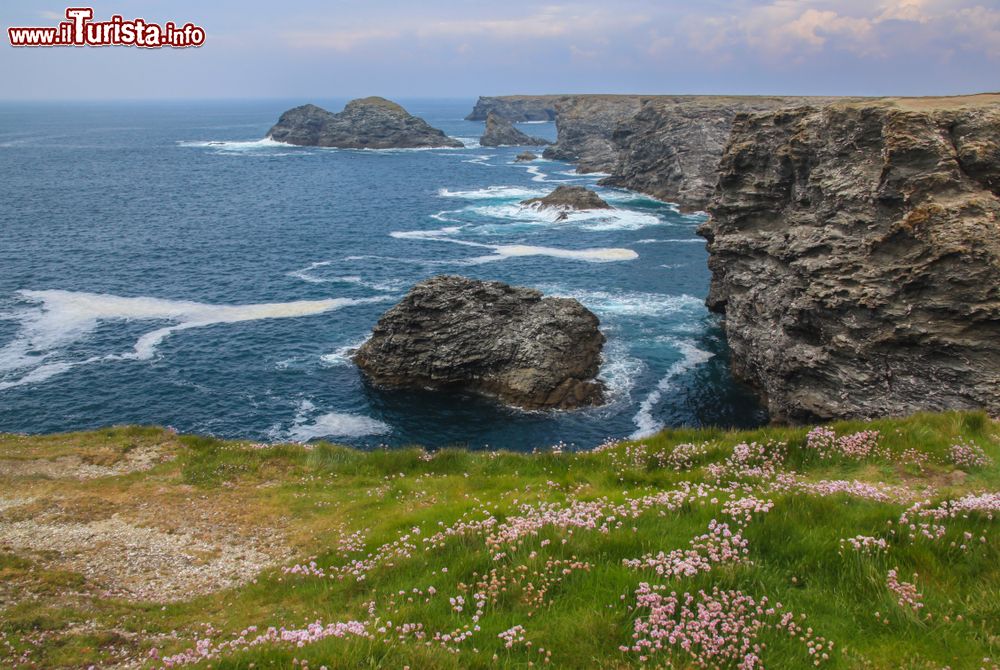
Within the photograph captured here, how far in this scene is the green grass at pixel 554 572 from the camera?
341 inches

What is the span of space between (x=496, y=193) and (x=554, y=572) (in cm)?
11342

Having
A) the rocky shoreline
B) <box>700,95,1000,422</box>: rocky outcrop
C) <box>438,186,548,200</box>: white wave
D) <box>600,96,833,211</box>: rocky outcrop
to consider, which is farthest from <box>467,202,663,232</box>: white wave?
<box>700,95,1000,422</box>: rocky outcrop

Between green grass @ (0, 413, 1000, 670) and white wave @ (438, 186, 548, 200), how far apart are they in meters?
97.3

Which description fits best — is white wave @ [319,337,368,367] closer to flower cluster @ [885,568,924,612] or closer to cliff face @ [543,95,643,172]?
flower cluster @ [885,568,924,612]

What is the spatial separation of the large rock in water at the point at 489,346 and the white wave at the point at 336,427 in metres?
5.22

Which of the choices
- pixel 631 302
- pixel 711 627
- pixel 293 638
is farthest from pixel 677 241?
pixel 293 638

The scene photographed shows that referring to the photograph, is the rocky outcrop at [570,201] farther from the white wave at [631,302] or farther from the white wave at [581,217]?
the white wave at [631,302]

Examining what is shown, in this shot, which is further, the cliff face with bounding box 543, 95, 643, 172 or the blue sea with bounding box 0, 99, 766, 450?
the cliff face with bounding box 543, 95, 643, 172

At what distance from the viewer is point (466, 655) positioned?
850 centimetres

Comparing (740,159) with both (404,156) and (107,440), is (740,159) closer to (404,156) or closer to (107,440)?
(107,440)

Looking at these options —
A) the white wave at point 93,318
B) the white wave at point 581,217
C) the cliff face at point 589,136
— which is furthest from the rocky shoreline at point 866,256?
the cliff face at point 589,136

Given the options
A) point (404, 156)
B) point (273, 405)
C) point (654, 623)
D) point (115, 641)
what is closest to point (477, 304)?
point (273, 405)

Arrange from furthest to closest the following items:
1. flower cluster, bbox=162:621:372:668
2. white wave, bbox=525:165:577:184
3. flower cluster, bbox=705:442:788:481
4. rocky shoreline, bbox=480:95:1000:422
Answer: white wave, bbox=525:165:577:184
rocky shoreline, bbox=480:95:1000:422
flower cluster, bbox=705:442:788:481
flower cluster, bbox=162:621:372:668

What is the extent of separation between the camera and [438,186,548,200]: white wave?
116 m
